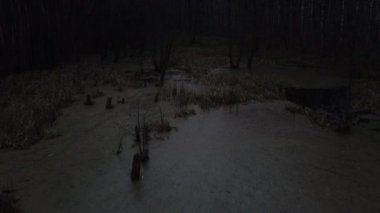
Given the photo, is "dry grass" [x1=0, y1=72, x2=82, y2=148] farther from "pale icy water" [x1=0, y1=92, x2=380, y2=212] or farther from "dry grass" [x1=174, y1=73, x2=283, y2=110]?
"dry grass" [x1=174, y1=73, x2=283, y2=110]

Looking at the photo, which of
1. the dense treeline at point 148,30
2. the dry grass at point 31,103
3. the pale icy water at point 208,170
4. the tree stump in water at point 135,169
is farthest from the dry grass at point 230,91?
the tree stump in water at point 135,169

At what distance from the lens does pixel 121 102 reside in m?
9.48

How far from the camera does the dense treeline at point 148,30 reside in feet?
44.8

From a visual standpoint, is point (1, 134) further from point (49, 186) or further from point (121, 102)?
point (121, 102)

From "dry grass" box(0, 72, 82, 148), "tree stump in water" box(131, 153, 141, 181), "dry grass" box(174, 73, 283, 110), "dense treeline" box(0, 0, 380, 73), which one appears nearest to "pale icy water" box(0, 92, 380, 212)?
"tree stump in water" box(131, 153, 141, 181)

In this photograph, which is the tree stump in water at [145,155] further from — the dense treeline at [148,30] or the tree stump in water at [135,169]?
the dense treeline at [148,30]

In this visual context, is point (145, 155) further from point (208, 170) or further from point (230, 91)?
point (230, 91)

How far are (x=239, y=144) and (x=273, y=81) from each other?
20.1 feet

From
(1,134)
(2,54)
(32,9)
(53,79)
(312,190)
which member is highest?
(32,9)

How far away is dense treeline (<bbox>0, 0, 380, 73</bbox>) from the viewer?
13648mm

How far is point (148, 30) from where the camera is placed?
17.2 meters

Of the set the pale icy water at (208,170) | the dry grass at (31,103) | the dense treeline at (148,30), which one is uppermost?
the dense treeline at (148,30)

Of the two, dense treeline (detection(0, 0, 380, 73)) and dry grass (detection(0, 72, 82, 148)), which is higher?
dense treeline (detection(0, 0, 380, 73))

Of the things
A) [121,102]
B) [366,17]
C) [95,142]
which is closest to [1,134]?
[95,142]
